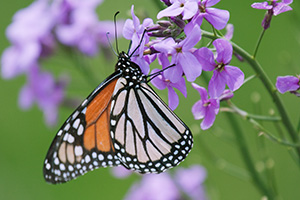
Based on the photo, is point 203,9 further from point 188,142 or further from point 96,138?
point 96,138

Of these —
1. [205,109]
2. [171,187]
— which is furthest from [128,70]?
[171,187]

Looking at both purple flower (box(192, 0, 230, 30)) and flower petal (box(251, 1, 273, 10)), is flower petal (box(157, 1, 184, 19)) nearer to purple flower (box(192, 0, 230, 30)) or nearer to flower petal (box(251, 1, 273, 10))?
purple flower (box(192, 0, 230, 30))

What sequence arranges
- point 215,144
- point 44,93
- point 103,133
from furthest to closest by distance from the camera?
1. point 215,144
2. point 44,93
3. point 103,133

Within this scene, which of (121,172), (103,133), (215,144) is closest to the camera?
(103,133)

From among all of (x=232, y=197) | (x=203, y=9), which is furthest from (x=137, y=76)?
(x=232, y=197)

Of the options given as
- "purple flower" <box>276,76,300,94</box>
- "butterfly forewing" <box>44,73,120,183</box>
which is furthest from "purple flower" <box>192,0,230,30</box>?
"butterfly forewing" <box>44,73,120,183</box>

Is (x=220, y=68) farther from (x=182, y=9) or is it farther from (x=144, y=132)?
(x=144, y=132)
